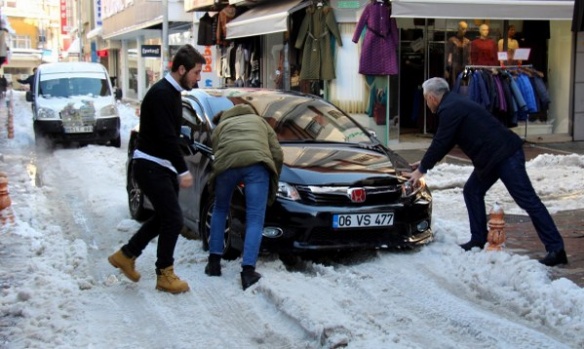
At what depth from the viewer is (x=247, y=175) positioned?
19.7 feet

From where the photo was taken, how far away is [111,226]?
8.76 meters

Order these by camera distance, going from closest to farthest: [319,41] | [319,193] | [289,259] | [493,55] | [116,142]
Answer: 1. [319,193]
2. [289,259]
3. [493,55]
4. [319,41]
5. [116,142]

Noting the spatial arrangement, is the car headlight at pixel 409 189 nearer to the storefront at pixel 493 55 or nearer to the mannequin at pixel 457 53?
the storefront at pixel 493 55

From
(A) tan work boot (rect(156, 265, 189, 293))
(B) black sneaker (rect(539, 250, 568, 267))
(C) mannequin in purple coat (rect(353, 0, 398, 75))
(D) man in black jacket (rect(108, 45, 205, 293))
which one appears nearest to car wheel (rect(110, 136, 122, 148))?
(C) mannequin in purple coat (rect(353, 0, 398, 75))

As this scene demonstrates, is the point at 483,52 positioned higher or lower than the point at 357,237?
higher

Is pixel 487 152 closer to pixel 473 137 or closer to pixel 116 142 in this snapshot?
pixel 473 137

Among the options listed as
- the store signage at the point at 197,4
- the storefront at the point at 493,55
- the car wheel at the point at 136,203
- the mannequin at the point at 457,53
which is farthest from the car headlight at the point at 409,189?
the store signage at the point at 197,4

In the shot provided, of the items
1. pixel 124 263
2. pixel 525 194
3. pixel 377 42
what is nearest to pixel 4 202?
pixel 124 263

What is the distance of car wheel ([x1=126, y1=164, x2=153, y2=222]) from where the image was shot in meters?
8.66

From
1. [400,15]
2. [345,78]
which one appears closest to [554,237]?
[400,15]

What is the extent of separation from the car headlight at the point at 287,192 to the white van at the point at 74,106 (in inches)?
464

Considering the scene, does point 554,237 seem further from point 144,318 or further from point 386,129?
point 386,129

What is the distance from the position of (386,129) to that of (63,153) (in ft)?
23.8

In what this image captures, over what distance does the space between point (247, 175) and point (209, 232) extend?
3.75ft
